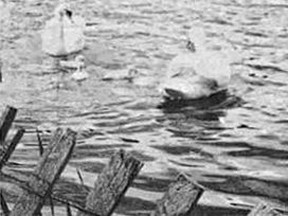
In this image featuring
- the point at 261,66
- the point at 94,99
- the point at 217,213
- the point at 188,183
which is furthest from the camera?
the point at 261,66

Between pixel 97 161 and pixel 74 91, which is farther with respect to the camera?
pixel 74 91

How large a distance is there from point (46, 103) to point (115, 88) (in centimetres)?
112

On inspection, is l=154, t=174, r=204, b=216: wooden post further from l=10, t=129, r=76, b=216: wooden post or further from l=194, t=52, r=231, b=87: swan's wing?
l=194, t=52, r=231, b=87: swan's wing

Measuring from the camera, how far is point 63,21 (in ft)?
42.9

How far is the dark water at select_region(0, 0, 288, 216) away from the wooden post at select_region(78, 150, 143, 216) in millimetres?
3111

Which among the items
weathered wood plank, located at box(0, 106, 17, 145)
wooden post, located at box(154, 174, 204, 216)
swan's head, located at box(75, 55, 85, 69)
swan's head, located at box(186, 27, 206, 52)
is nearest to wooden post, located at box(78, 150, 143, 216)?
wooden post, located at box(154, 174, 204, 216)

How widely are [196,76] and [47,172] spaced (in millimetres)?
6705

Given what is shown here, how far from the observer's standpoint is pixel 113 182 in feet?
12.1

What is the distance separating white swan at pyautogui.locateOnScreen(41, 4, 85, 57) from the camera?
12688 millimetres

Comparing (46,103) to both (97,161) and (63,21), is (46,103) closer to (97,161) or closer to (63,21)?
(97,161)

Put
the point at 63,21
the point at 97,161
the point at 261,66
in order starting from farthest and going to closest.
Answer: the point at 63,21 < the point at 261,66 < the point at 97,161

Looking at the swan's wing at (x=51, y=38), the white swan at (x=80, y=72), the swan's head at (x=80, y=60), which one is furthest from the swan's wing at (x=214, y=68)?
the swan's wing at (x=51, y=38)

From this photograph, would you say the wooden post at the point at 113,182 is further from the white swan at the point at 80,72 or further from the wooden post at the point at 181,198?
the white swan at the point at 80,72

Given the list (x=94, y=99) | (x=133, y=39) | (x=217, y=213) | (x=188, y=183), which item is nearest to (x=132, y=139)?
(x=94, y=99)
